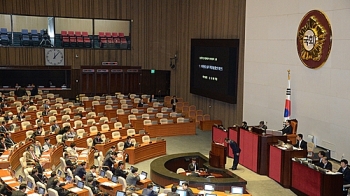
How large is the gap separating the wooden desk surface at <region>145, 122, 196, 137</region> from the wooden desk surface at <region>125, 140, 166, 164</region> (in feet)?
10.3

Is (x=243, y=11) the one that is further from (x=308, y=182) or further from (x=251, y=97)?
(x=308, y=182)

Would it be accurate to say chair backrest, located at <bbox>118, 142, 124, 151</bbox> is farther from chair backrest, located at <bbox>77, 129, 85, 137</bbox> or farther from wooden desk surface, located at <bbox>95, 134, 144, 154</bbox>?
chair backrest, located at <bbox>77, 129, 85, 137</bbox>

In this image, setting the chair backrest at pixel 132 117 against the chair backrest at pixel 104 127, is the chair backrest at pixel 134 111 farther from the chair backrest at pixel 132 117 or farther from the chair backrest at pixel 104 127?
the chair backrest at pixel 104 127

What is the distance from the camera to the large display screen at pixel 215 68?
24.3 m

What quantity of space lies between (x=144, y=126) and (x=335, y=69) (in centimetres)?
967

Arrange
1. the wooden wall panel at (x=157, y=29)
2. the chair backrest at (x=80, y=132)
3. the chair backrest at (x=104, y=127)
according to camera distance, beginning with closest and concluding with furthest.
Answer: the chair backrest at (x=80, y=132)
the chair backrest at (x=104, y=127)
the wooden wall panel at (x=157, y=29)

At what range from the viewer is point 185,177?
1529 centimetres

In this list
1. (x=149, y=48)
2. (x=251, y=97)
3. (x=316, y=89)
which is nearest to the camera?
(x=316, y=89)

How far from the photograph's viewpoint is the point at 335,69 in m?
17.1

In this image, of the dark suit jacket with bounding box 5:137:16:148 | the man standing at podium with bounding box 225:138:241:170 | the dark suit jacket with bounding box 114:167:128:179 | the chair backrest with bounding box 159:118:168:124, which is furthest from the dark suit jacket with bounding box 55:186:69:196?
the chair backrest with bounding box 159:118:168:124

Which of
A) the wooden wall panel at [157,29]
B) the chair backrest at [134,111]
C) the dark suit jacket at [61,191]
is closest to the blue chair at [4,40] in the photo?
the wooden wall panel at [157,29]

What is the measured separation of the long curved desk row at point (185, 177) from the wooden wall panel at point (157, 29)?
7.09 m

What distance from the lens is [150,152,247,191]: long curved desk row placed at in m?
14.8

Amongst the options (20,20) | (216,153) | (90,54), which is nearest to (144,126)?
(216,153)
